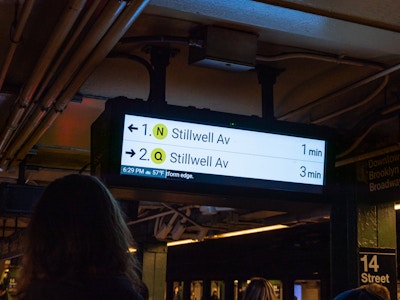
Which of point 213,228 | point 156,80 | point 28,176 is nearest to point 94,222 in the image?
point 156,80

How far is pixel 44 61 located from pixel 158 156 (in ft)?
2.29

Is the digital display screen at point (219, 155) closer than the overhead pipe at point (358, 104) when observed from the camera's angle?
Yes

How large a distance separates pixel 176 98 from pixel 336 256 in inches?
61.6

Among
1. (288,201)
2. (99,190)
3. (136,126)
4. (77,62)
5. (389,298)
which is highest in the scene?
(77,62)

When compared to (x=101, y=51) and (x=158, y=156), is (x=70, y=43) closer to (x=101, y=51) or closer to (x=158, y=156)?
(x=101, y=51)

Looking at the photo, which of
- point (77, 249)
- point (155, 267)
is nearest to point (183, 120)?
point (77, 249)

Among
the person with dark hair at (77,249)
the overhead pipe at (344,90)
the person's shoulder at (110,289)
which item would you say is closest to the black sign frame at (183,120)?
the overhead pipe at (344,90)

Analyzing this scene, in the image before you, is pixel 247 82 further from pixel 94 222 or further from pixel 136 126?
pixel 94 222

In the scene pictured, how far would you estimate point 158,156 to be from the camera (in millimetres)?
3014

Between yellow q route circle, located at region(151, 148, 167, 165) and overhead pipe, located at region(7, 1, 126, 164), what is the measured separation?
21.5 inches

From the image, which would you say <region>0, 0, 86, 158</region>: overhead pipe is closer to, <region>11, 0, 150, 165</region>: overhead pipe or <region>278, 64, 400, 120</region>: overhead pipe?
<region>11, 0, 150, 165</region>: overhead pipe

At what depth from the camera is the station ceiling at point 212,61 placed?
2562 mm

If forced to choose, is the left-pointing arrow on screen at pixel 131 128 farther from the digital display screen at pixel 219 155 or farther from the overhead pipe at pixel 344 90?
the overhead pipe at pixel 344 90

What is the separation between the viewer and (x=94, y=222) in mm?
1395
